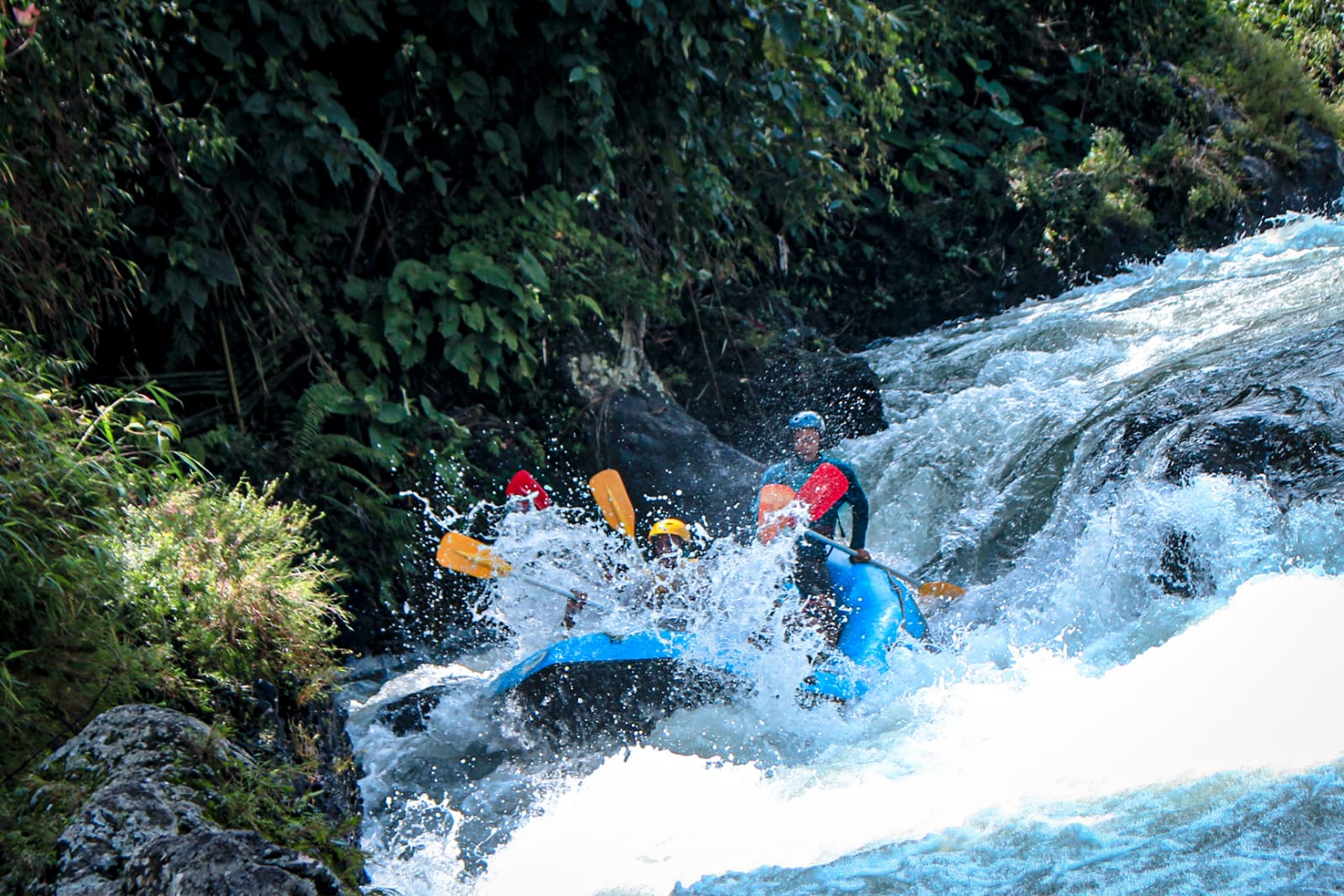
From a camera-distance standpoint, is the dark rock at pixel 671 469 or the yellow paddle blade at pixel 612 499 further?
the dark rock at pixel 671 469

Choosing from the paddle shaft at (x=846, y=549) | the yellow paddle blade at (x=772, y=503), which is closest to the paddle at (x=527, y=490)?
the yellow paddle blade at (x=772, y=503)

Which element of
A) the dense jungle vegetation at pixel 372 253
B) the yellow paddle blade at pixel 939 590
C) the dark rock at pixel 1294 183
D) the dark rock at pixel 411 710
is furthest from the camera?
the dark rock at pixel 1294 183

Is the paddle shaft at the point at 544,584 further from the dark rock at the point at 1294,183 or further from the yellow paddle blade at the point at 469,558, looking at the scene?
the dark rock at the point at 1294,183

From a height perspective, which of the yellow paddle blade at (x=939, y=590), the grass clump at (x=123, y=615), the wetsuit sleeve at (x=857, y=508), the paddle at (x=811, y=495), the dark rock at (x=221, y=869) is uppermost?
the grass clump at (x=123, y=615)

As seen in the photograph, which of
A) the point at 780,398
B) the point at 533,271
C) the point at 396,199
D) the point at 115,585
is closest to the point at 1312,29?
the point at 780,398

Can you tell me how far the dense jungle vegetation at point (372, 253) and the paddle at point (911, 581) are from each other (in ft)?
5.97

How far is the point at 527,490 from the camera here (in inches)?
217

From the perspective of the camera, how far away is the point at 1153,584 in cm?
547

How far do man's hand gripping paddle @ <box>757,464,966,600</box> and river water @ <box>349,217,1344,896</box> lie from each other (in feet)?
0.55

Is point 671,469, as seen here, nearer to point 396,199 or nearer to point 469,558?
point 469,558

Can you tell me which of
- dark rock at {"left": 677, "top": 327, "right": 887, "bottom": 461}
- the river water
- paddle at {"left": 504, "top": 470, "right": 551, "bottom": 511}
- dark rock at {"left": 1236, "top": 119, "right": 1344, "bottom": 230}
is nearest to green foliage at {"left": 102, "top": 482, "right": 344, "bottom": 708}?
the river water

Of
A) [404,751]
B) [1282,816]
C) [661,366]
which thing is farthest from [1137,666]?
[661,366]

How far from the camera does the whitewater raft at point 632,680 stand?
4648 millimetres

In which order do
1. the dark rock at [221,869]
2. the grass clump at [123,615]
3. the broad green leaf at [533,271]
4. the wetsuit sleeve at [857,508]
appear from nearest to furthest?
the dark rock at [221,869]
the grass clump at [123,615]
the wetsuit sleeve at [857,508]
the broad green leaf at [533,271]
